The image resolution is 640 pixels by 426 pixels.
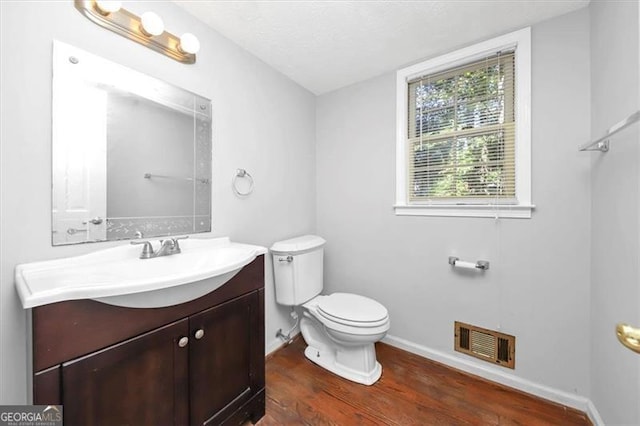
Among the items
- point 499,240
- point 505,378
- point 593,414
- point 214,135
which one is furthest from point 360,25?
point 593,414

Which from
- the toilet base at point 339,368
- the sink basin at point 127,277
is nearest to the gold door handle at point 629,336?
the sink basin at point 127,277

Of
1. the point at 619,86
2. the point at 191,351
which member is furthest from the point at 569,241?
the point at 191,351

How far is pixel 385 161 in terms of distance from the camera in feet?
6.45

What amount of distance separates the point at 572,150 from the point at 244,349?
78.2 inches

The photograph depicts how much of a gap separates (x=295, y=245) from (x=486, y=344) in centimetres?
139

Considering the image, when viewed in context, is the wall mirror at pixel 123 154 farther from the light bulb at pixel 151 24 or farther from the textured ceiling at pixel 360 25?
the textured ceiling at pixel 360 25

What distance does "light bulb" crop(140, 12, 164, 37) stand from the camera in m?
1.12

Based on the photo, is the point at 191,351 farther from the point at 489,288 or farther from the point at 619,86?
the point at 619,86

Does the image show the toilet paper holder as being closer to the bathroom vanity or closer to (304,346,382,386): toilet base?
(304,346,382,386): toilet base

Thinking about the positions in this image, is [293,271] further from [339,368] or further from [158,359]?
[158,359]

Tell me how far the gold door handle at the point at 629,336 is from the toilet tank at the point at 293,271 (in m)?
1.48

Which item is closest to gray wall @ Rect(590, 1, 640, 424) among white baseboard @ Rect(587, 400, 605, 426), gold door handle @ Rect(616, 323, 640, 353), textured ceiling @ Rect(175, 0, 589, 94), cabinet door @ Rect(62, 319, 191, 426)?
white baseboard @ Rect(587, 400, 605, 426)

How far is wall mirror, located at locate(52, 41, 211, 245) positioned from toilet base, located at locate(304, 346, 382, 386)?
3.82 ft

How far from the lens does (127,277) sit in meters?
0.98
